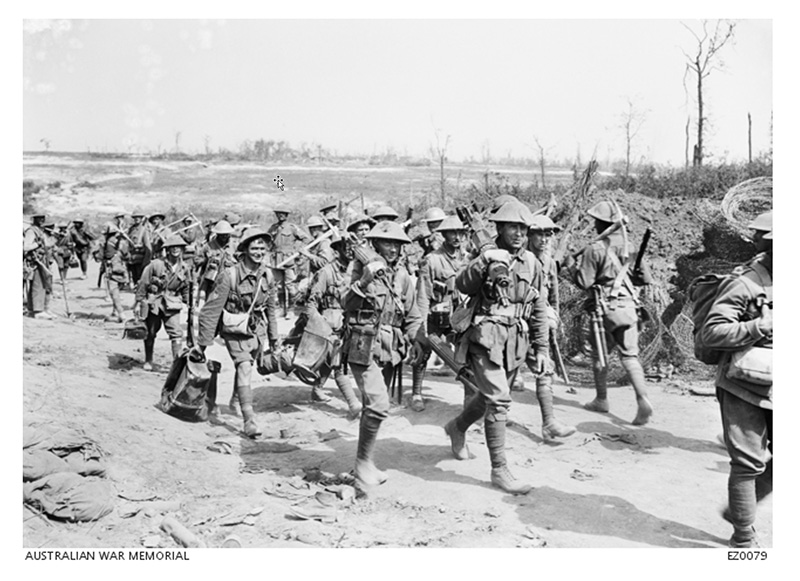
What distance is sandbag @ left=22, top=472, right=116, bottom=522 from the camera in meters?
5.07

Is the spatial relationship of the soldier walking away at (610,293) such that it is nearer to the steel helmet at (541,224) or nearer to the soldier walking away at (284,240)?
the steel helmet at (541,224)

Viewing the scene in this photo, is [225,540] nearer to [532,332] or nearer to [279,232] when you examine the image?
[532,332]

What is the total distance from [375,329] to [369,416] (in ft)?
2.38

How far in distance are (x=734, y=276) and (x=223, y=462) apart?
4.67 metres

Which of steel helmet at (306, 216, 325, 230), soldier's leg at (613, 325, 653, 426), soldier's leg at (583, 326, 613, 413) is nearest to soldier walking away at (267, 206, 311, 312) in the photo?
steel helmet at (306, 216, 325, 230)

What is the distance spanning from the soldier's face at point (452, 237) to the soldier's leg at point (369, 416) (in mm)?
3220

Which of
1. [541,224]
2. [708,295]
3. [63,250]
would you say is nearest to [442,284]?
[541,224]

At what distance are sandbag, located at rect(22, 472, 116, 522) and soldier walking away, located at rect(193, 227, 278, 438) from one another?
2.28 meters

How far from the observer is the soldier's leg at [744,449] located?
440 centimetres

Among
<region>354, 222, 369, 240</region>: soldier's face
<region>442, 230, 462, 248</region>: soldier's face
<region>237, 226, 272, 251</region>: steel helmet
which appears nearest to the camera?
<region>237, 226, 272, 251</region>: steel helmet

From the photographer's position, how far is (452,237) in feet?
29.2

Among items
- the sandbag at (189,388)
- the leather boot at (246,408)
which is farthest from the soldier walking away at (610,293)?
the sandbag at (189,388)

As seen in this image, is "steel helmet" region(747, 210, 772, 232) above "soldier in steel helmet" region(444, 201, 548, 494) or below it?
above

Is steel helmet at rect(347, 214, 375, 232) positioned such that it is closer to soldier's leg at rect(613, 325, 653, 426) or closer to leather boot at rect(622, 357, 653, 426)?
soldier's leg at rect(613, 325, 653, 426)
